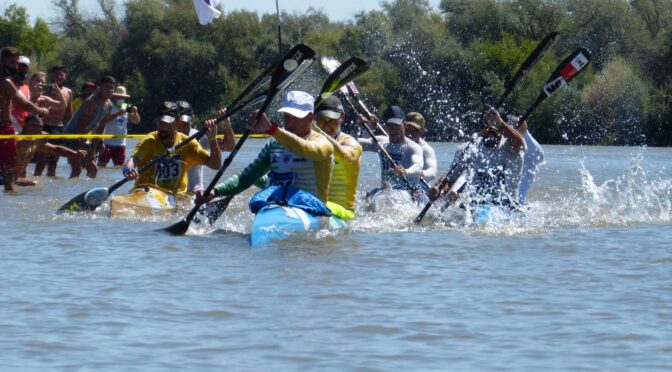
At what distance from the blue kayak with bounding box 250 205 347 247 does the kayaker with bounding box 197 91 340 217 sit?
9.1 inches

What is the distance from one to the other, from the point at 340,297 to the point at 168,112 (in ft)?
16.9

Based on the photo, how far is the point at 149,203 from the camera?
41.9ft

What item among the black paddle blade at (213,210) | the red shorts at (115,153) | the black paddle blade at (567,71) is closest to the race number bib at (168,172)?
the black paddle blade at (213,210)

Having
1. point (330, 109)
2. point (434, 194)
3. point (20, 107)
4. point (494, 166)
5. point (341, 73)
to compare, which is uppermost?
point (341, 73)

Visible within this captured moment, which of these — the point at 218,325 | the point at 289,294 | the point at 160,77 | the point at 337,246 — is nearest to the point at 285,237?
the point at 337,246

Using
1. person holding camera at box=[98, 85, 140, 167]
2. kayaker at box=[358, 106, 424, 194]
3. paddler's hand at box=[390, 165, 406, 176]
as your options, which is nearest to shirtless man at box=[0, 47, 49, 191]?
person holding camera at box=[98, 85, 140, 167]

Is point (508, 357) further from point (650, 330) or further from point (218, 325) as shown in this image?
point (218, 325)

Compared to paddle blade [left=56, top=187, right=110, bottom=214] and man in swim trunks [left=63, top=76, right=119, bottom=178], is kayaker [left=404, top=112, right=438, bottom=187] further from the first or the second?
man in swim trunks [left=63, top=76, right=119, bottom=178]

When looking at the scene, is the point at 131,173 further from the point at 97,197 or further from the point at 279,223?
the point at 279,223

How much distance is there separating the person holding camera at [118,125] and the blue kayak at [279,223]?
9.72 m

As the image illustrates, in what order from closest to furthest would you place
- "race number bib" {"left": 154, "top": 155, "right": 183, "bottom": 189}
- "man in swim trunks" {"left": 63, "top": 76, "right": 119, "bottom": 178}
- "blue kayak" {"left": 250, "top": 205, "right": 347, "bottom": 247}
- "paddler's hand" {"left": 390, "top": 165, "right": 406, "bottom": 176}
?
"blue kayak" {"left": 250, "top": 205, "right": 347, "bottom": 247}
"race number bib" {"left": 154, "top": 155, "right": 183, "bottom": 189}
"paddler's hand" {"left": 390, "top": 165, "right": 406, "bottom": 176}
"man in swim trunks" {"left": 63, "top": 76, "right": 119, "bottom": 178}

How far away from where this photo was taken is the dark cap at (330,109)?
11180mm

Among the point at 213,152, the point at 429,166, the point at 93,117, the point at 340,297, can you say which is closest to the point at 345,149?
the point at 213,152

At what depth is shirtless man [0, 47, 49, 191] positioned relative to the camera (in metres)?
16.1
